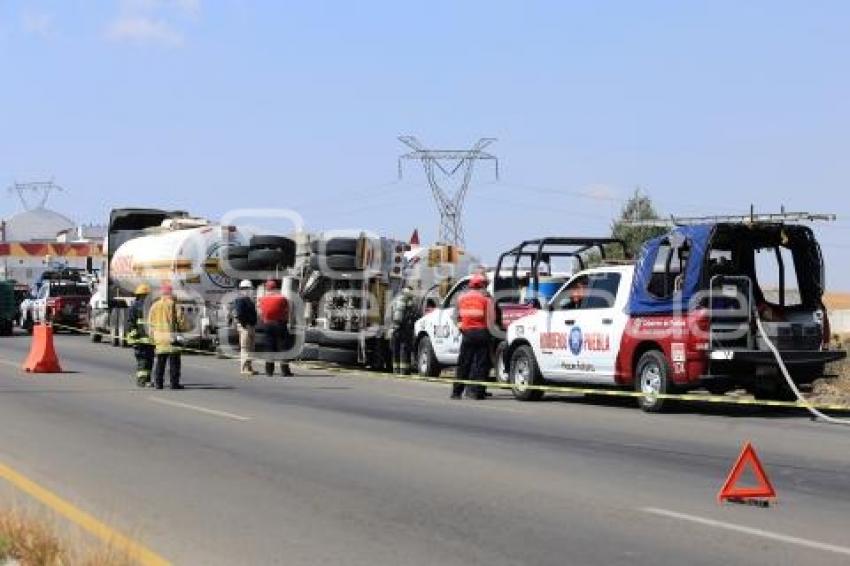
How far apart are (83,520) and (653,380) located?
31.6 feet

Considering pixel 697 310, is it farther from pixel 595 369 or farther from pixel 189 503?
pixel 189 503

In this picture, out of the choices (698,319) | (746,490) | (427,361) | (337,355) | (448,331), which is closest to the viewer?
(746,490)

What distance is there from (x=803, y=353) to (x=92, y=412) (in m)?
9.33

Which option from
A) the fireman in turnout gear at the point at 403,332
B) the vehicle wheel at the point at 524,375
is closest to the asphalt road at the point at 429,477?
the vehicle wheel at the point at 524,375

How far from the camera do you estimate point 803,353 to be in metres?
15.9

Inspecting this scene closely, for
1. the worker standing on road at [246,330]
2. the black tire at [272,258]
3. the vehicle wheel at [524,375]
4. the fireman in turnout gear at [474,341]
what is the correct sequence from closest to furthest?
the vehicle wheel at [524,375] → the fireman in turnout gear at [474,341] → the worker standing on road at [246,330] → the black tire at [272,258]

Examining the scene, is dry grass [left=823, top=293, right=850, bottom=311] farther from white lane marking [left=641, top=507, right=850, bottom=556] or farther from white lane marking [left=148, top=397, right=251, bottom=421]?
white lane marking [left=641, top=507, right=850, bottom=556]

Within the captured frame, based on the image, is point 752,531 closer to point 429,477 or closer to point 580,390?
point 429,477

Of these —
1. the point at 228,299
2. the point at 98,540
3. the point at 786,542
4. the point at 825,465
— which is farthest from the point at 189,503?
the point at 228,299

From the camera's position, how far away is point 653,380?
16.1 m

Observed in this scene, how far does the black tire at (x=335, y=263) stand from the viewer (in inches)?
1022

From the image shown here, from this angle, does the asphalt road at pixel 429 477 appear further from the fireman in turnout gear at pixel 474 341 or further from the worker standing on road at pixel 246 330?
the worker standing on road at pixel 246 330

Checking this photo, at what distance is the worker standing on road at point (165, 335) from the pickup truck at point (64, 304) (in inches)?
963

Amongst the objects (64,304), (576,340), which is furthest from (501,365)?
(64,304)
